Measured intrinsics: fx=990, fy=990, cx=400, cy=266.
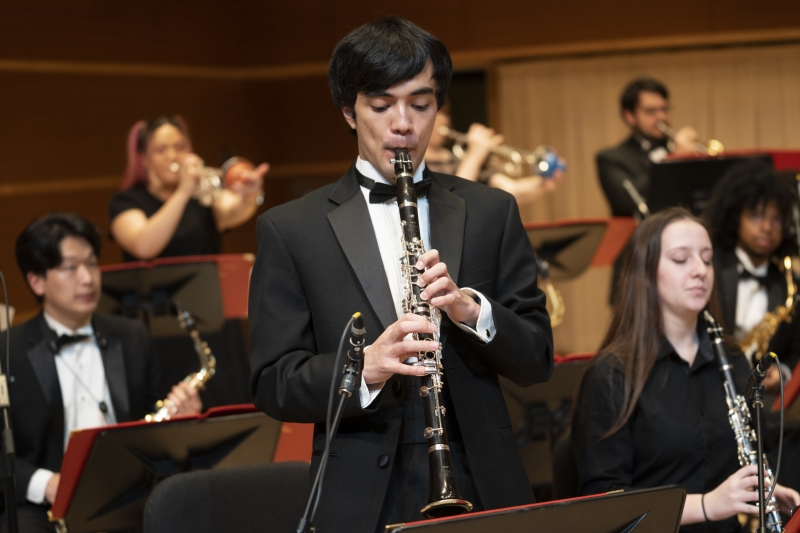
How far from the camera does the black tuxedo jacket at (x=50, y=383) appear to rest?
2.93 metres

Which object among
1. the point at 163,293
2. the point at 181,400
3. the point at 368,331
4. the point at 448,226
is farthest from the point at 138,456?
the point at 163,293

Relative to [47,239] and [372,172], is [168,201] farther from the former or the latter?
[372,172]

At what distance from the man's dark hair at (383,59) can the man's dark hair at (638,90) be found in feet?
13.1

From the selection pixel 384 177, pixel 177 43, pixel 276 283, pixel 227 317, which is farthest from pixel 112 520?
pixel 177 43

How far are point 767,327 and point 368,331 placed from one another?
2.54 m

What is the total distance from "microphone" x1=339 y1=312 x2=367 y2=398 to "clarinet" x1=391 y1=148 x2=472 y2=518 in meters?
0.12

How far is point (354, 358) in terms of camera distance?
148 centimetres

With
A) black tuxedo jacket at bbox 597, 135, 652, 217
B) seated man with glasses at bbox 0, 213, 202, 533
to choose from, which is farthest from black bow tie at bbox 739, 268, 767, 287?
seated man with glasses at bbox 0, 213, 202, 533

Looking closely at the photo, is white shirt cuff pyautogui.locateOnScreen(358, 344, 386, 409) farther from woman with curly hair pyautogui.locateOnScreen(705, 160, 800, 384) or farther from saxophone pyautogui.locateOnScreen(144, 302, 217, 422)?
woman with curly hair pyautogui.locateOnScreen(705, 160, 800, 384)

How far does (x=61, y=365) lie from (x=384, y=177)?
1802mm

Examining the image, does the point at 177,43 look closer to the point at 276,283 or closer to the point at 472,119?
the point at 472,119

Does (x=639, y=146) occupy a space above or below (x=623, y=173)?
above

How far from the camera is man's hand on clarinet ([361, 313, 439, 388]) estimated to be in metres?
1.50

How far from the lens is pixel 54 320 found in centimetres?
321
